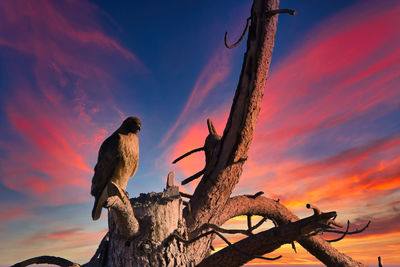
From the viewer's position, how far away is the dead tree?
7.50ft

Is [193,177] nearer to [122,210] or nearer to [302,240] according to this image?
[302,240]

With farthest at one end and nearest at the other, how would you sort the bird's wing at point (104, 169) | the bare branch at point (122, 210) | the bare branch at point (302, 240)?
the bare branch at point (302, 240)
the bird's wing at point (104, 169)
the bare branch at point (122, 210)

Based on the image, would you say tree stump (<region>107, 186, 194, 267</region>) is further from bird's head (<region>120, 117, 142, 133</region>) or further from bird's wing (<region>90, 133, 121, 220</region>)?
bird's head (<region>120, 117, 142, 133</region>)

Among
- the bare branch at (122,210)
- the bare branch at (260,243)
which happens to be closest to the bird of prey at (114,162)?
the bare branch at (260,243)

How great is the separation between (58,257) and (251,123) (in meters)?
3.13

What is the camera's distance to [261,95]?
15.5 ft

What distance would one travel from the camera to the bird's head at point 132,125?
4.79 m

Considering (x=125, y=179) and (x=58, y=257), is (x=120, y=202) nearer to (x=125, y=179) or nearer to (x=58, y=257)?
(x=58, y=257)

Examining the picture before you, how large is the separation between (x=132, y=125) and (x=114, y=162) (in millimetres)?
659

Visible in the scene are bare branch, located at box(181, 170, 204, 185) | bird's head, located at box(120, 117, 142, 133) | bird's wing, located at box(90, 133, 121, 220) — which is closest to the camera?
bird's wing, located at box(90, 133, 121, 220)

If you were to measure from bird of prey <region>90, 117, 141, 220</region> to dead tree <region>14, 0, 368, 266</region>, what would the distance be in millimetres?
1045

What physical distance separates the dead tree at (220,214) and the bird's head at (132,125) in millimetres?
1287

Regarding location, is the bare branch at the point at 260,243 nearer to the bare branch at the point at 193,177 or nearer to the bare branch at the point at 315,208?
the bare branch at the point at 315,208

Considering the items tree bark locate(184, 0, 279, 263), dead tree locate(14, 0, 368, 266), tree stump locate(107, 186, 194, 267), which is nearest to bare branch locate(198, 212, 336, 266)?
dead tree locate(14, 0, 368, 266)
